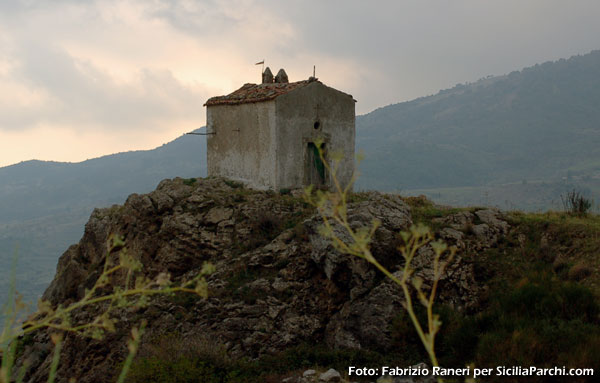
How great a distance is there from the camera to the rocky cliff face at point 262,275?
1443cm

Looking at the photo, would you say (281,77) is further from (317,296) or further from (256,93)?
(317,296)

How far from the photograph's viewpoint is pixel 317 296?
52.6ft

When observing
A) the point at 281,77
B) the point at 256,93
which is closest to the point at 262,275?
the point at 256,93

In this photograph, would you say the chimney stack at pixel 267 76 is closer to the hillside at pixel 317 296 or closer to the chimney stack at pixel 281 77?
the chimney stack at pixel 281 77

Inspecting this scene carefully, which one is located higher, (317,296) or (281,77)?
(281,77)

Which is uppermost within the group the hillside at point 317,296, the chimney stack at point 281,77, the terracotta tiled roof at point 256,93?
the chimney stack at point 281,77

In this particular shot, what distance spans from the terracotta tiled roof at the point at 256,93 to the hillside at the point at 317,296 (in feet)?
14.2

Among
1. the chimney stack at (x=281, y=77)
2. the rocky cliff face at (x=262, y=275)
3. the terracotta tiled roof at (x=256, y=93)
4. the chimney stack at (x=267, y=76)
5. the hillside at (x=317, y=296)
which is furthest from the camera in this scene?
the chimney stack at (x=267, y=76)

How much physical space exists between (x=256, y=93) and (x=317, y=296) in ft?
36.9

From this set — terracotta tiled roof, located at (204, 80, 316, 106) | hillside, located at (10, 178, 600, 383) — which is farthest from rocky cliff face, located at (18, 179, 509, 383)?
terracotta tiled roof, located at (204, 80, 316, 106)

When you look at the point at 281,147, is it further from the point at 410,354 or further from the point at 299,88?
the point at 410,354

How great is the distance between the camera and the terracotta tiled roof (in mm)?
22219

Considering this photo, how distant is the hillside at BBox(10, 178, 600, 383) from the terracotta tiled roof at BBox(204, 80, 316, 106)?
433cm

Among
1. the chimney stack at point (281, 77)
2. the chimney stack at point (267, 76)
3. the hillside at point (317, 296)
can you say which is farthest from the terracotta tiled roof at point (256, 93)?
the hillside at point (317, 296)
